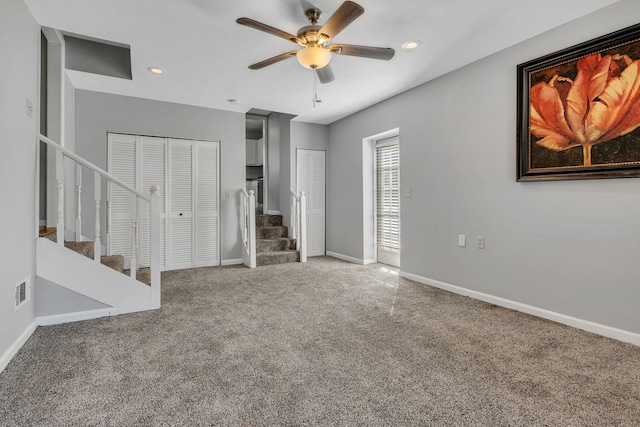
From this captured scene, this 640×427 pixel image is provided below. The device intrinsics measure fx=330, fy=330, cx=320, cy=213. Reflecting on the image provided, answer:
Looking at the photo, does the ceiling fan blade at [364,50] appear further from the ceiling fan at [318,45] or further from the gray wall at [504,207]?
the gray wall at [504,207]

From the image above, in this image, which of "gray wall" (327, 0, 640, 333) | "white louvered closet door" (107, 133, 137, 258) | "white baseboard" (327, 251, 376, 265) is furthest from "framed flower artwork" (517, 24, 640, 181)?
"white louvered closet door" (107, 133, 137, 258)

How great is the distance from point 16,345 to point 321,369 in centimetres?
202

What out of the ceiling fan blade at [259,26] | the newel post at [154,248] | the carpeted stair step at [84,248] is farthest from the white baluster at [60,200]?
Answer: the ceiling fan blade at [259,26]

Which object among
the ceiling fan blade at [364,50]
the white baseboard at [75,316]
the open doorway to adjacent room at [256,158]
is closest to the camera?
the ceiling fan blade at [364,50]

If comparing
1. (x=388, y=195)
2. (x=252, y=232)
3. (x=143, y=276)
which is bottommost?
(x=143, y=276)

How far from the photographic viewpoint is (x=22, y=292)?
2326 millimetres

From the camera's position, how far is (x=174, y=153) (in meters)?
4.78

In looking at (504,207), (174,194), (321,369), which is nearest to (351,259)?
(504,207)

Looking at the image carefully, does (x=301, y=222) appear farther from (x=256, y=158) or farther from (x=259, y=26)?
(x=259, y=26)

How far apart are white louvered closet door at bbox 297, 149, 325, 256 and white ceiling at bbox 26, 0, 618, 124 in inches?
70.4

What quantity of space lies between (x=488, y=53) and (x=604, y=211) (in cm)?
174

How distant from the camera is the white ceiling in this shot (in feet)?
7.85

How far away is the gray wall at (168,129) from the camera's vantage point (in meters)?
4.25

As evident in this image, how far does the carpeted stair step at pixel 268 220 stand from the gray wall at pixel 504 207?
8.08 feet
